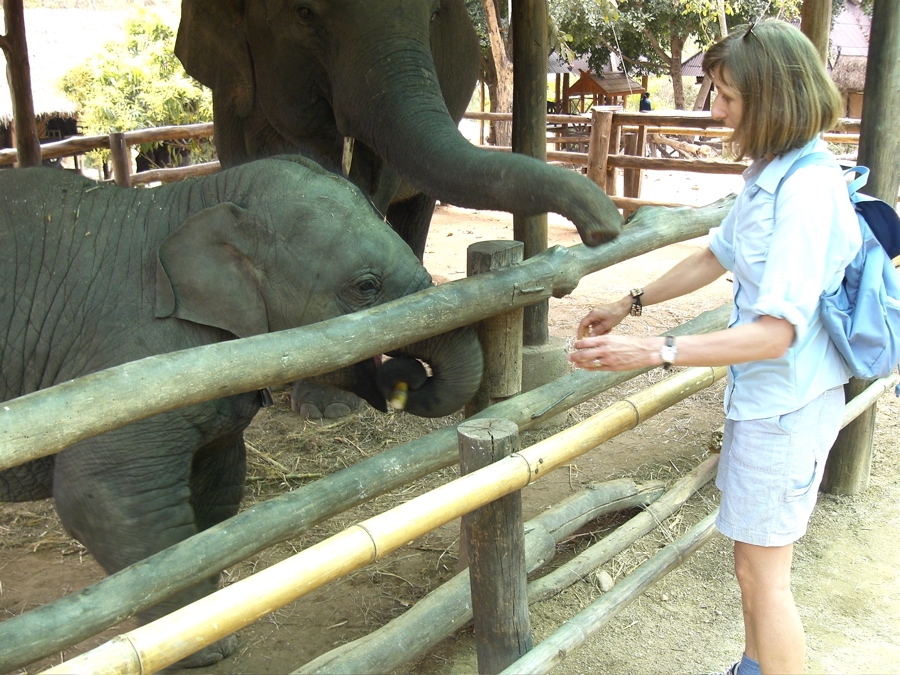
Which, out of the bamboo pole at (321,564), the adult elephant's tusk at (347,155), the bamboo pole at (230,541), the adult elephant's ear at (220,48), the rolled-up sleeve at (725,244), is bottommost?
the bamboo pole at (230,541)

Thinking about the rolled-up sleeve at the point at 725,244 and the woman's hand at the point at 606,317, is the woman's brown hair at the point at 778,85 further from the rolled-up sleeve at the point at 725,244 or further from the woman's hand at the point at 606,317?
the woman's hand at the point at 606,317

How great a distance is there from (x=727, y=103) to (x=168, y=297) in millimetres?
1717

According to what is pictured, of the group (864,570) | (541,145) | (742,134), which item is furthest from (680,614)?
(541,145)

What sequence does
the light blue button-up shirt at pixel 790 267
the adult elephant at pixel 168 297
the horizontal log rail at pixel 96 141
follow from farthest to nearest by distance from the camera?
the horizontal log rail at pixel 96 141 < the adult elephant at pixel 168 297 < the light blue button-up shirt at pixel 790 267

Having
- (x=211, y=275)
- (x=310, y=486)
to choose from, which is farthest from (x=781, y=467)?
(x=211, y=275)

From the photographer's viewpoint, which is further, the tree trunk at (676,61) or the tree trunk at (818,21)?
the tree trunk at (676,61)

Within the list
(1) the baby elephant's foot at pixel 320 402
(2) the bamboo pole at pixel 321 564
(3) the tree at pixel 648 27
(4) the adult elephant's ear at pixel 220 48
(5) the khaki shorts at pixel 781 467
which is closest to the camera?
(2) the bamboo pole at pixel 321 564

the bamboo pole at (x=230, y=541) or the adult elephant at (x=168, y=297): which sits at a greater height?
the adult elephant at (x=168, y=297)

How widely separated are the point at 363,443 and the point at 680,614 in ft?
7.34

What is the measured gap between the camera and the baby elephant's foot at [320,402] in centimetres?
531

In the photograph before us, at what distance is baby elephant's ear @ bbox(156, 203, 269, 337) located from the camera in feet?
8.86

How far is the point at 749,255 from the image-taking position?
201 centimetres

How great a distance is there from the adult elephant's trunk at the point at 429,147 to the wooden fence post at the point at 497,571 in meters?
0.85

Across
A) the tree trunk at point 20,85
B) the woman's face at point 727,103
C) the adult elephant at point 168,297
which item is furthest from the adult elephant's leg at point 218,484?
the tree trunk at point 20,85
